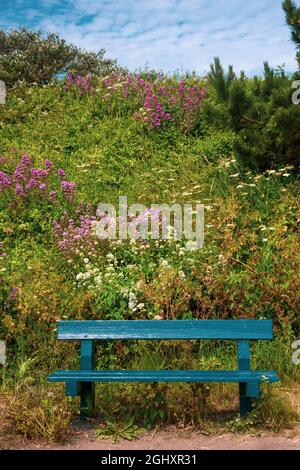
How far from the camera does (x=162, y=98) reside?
1368cm

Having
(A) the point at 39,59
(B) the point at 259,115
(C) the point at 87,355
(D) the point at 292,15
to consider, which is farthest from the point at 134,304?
(A) the point at 39,59

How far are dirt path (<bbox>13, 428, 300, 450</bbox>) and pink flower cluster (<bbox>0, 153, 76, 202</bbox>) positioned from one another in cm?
498

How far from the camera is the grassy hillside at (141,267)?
215 inches

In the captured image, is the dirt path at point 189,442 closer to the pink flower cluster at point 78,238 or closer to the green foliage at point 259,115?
the pink flower cluster at point 78,238

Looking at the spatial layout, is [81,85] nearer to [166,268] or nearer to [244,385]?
[166,268]

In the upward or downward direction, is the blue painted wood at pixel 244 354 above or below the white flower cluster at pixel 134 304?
below

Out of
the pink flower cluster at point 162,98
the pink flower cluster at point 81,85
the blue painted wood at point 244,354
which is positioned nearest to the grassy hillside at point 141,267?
the blue painted wood at point 244,354

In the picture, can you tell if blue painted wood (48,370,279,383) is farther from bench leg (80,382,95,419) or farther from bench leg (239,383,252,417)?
bench leg (80,382,95,419)

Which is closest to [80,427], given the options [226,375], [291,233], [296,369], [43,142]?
[226,375]

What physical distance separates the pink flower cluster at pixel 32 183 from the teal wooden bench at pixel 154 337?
427 centimetres

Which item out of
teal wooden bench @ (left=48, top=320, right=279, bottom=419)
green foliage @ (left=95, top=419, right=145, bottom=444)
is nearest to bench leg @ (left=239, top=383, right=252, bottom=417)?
teal wooden bench @ (left=48, top=320, right=279, bottom=419)

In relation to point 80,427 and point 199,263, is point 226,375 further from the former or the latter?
point 199,263

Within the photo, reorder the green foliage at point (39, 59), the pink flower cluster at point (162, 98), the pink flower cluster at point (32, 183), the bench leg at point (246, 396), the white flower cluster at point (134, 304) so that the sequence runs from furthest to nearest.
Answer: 1. the green foliage at point (39, 59)
2. the pink flower cluster at point (162, 98)
3. the pink flower cluster at point (32, 183)
4. the white flower cluster at point (134, 304)
5. the bench leg at point (246, 396)

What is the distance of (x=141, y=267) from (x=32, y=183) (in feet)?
10.0
